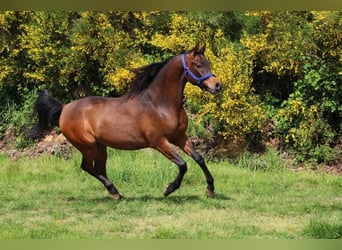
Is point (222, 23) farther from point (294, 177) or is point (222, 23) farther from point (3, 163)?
point (3, 163)

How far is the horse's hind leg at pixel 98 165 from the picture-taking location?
6.30 metres

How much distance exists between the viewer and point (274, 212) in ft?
18.4

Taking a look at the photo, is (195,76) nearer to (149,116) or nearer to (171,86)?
(171,86)

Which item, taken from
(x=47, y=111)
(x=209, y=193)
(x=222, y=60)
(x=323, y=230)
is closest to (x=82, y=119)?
(x=47, y=111)

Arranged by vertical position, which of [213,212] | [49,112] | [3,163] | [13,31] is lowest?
[3,163]

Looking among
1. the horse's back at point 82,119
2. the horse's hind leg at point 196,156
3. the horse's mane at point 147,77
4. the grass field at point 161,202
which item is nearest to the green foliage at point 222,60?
the grass field at point 161,202

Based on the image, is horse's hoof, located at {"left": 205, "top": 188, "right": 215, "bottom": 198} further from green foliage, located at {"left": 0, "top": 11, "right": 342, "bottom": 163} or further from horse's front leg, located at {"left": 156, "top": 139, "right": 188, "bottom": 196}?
green foliage, located at {"left": 0, "top": 11, "right": 342, "bottom": 163}

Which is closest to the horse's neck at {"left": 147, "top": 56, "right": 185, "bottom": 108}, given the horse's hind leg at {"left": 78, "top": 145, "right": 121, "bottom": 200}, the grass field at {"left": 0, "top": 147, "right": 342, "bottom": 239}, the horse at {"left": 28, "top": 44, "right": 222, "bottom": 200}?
the horse at {"left": 28, "top": 44, "right": 222, "bottom": 200}

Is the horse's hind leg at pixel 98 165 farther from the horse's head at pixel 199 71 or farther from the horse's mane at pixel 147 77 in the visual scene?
the horse's head at pixel 199 71

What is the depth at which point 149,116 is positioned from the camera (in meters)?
5.98

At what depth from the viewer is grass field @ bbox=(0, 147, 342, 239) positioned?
4.69m

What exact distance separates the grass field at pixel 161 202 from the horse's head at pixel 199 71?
135 cm

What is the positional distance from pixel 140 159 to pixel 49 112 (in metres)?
2.43

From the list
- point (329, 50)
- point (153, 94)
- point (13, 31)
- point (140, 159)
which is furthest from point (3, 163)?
point (329, 50)
